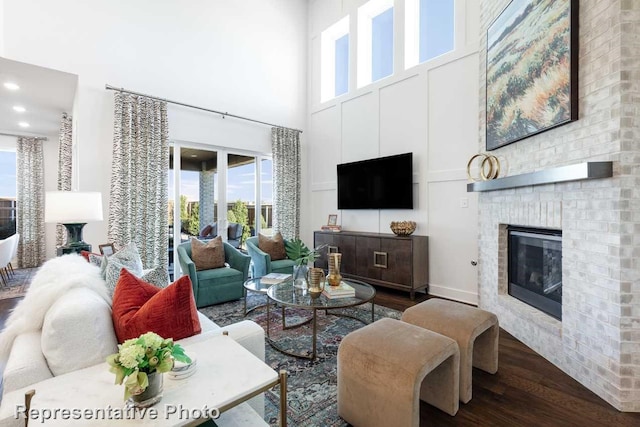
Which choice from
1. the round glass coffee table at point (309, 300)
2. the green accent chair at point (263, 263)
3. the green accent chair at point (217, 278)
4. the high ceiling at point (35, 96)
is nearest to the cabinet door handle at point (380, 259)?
the green accent chair at point (263, 263)

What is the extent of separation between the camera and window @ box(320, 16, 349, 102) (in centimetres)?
556

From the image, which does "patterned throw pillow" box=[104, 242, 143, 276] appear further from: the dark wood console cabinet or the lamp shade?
the dark wood console cabinet

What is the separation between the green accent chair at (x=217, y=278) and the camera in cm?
346

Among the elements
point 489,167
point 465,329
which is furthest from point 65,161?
point 489,167

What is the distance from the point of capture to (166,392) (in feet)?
3.45

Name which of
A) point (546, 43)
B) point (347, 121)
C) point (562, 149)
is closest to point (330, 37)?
point (347, 121)

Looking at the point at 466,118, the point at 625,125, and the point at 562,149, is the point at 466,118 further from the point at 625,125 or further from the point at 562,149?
the point at 625,125

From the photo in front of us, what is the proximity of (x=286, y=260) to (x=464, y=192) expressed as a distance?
8.42 feet

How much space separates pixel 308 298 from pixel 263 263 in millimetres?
1672

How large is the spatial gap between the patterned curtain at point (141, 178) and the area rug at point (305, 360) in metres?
1.34

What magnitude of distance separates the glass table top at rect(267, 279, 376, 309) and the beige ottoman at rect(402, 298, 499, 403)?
43 cm

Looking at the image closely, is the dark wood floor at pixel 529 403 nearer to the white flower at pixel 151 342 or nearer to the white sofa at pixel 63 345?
the white flower at pixel 151 342

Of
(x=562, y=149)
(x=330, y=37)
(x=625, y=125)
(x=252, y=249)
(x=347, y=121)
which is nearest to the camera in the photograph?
(x=625, y=125)

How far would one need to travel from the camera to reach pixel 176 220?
448cm
